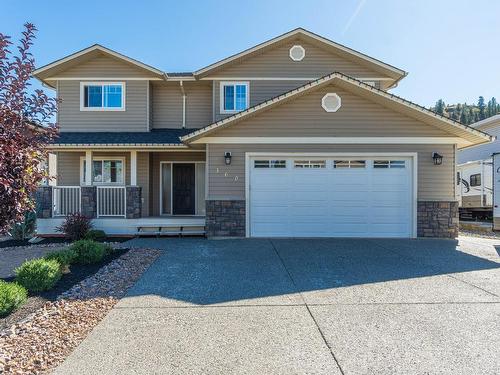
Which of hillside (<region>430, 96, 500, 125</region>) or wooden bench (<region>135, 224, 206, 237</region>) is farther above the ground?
hillside (<region>430, 96, 500, 125</region>)

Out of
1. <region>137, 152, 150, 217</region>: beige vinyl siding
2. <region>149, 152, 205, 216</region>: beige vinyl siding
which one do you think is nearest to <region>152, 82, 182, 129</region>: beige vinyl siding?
<region>149, 152, 205, 216</region>: beige vinyl siding

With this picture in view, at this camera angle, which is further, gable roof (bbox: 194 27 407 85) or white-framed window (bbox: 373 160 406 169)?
gable roof (bbox: 194 27 407 85)

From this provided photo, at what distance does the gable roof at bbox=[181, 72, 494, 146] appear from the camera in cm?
1012

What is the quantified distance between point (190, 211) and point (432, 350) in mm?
11547

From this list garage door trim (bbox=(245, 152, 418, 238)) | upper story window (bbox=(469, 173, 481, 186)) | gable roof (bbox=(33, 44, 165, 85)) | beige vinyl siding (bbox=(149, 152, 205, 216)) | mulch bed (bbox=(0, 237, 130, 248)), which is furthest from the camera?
upper story window (bbox=(469, 173, 481, 186))

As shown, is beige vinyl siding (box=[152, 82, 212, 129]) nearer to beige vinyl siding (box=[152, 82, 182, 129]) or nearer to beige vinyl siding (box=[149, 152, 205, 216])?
beige vinyl siding (box=[152, 82, 182, 129])

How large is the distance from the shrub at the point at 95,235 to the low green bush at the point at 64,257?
13.3 ft

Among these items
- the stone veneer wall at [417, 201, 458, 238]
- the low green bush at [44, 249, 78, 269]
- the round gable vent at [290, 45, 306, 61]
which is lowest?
the low green bush at [44, 249, 78, 269]

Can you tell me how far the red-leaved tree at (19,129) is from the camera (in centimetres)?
383

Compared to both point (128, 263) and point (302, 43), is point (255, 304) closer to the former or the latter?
point (128, 263)

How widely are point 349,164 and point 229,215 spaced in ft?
12.9

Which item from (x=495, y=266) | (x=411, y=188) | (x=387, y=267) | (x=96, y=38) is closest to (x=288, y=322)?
(x=387, y=267)

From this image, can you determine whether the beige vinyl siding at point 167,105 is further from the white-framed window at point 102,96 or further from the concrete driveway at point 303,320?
the concrete driveway at point 303,320

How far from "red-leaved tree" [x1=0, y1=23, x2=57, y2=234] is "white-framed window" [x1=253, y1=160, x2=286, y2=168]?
23.3 feet
